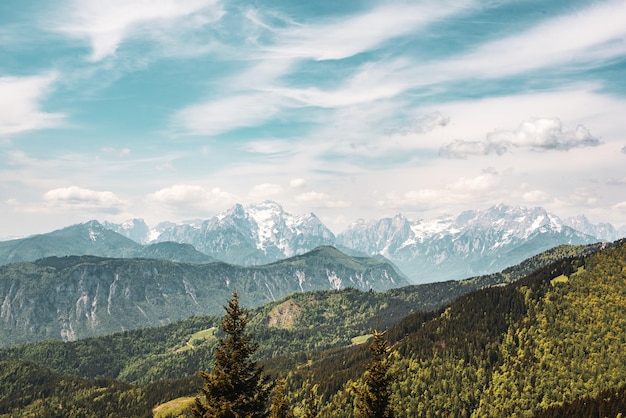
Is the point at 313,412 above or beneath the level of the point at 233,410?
beneath

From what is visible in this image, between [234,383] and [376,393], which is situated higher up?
[234,383]

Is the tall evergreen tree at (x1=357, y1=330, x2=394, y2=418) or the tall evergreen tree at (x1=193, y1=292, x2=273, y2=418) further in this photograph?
the tall evergreen tree at (x1=357, y1=330, x2=394, y2=418)

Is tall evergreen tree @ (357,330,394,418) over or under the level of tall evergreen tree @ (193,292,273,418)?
under

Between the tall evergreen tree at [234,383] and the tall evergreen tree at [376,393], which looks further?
A: the tall evergreen tree at [376,393]

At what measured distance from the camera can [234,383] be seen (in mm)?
34000

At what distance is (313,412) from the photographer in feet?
128

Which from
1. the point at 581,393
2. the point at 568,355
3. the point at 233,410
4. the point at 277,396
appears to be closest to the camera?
the point at 233,410

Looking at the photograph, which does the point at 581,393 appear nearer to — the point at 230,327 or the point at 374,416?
the point at 374,416

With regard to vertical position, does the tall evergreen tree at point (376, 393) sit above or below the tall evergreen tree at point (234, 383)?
below

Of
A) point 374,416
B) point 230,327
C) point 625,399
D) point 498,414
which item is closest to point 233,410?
point 230,327

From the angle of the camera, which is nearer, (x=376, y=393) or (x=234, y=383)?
(x=234, y=383)

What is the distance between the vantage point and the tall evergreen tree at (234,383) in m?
33.7

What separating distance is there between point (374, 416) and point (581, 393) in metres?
184

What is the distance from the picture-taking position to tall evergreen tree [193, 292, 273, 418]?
3369 centimetres
